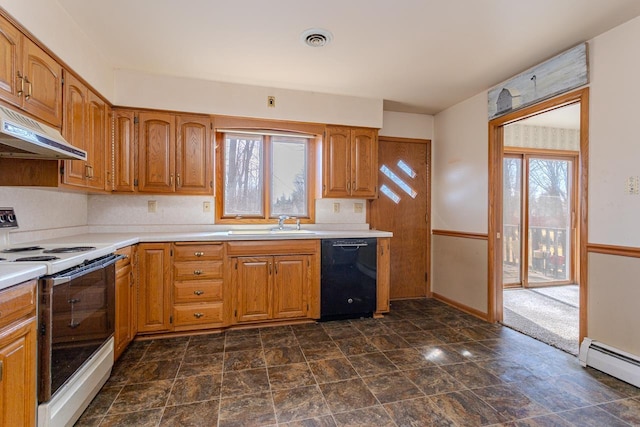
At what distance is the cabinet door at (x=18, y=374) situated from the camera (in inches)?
47.0

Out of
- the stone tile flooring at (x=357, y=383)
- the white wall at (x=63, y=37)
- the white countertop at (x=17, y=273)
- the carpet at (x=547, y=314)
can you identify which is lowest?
the stone tile flooring at (x=357, y=383)

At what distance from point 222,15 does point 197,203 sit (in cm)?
187

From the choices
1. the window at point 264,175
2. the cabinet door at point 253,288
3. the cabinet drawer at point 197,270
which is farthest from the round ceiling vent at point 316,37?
the cabinet drawer at point 197,270

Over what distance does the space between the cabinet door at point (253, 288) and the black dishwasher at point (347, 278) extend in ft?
1.79

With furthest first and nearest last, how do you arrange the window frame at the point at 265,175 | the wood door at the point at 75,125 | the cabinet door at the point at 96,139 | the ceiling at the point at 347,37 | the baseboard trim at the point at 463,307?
1. the window frame at the point at 265,175
2. the baseboard trim at the point at 463,307
3. the cabinet door at the point at 96,139
4. the wood door at the point at 75,125
5. the ceiling at the point at 347,37

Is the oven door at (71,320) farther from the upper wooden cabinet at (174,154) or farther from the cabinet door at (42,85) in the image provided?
the upper wooden cabinet at (174,154)

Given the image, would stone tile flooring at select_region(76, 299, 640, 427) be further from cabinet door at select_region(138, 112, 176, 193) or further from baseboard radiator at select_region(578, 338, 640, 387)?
cabinet door at select_region(138, 112, 176, 193)

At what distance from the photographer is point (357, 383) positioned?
2.04m

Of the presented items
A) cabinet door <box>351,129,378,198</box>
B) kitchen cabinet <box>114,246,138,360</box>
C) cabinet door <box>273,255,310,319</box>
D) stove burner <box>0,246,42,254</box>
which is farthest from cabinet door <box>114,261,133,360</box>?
cabinet door <box>351,129,378,198</box>

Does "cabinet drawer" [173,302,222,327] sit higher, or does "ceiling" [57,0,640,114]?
"ceiling" [57,0,640,114]

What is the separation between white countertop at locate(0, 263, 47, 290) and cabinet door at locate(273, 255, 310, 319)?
184 cm

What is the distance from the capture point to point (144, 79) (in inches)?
115

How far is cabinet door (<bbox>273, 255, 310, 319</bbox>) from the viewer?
119 inches

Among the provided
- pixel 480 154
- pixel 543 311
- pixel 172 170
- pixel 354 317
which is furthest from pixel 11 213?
pixel 543 311
